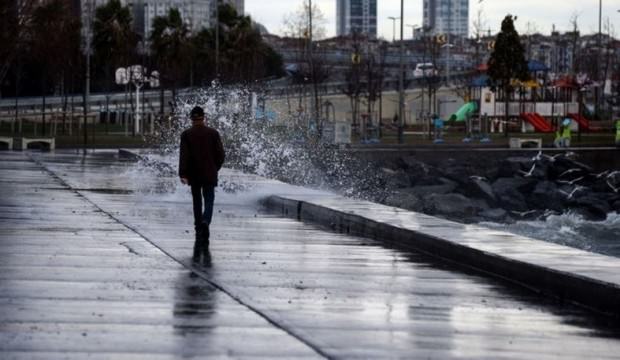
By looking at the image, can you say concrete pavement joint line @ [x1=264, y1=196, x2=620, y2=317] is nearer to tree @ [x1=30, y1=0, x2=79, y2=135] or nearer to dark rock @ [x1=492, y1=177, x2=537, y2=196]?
dark rock @ [x1=492, y1=177, x2=537, y2=196]

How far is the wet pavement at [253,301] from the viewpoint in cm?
1058

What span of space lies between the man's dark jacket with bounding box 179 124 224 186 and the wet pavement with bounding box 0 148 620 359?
811 millimetres

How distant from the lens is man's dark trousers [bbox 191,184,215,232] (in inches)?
736

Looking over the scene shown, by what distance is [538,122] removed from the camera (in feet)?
271

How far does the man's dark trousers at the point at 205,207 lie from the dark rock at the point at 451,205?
56.7ft

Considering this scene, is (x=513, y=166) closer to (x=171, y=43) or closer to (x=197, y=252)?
(x=197, y=252)

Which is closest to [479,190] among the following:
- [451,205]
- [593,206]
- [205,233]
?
[593,206]

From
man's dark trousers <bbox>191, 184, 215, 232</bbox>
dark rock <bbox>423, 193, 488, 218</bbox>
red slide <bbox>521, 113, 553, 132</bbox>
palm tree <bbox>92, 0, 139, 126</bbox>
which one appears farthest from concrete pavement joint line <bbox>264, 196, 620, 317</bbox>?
palm tree <bbox>92, 0, 139, 126</bbox>

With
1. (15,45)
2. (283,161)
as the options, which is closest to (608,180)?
(283,161)

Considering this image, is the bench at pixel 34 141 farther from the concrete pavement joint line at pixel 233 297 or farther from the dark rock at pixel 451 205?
the concrete pavement joint line at pixel 233 297

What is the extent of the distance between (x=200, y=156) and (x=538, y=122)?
65.3m

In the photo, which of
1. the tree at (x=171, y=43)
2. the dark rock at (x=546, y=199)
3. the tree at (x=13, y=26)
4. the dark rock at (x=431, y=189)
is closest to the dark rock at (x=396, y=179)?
the dark rock at (x=431, y=189)

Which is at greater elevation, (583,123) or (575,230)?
(583,123)

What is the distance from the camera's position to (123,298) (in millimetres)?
12734
